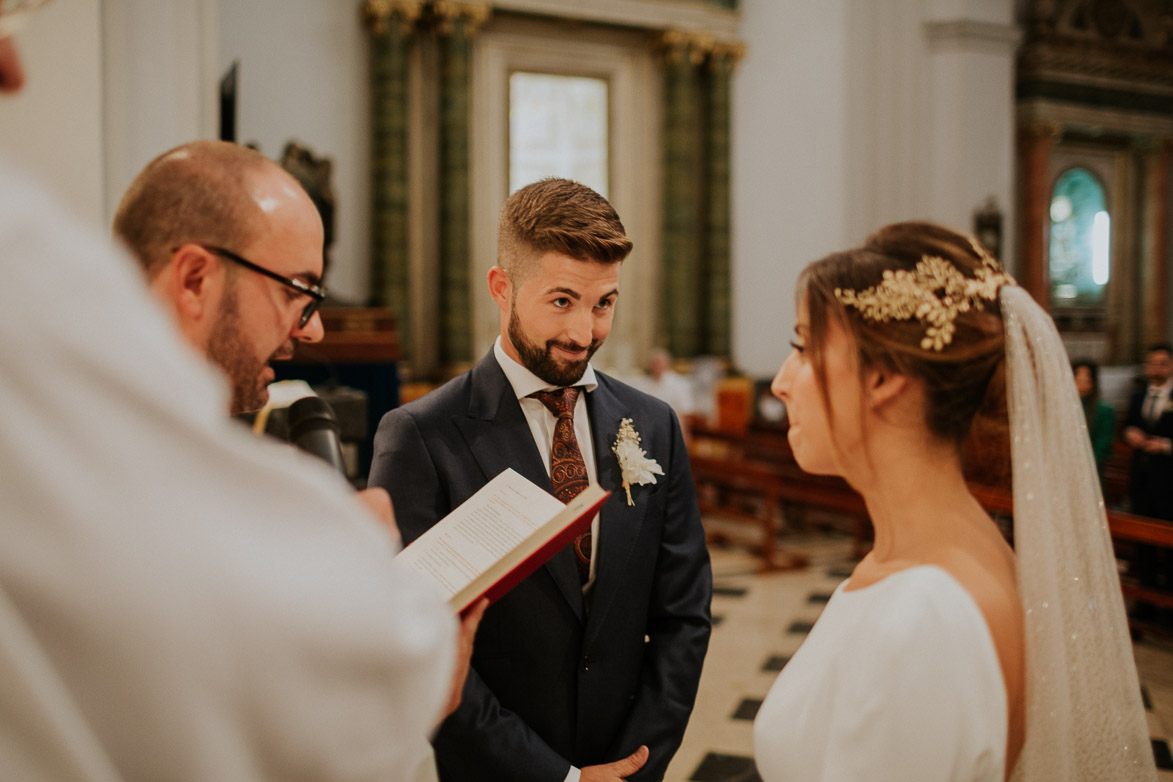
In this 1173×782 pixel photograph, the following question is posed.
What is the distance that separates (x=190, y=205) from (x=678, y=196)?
11022mm

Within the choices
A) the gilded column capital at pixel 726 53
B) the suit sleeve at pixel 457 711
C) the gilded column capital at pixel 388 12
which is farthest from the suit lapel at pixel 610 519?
the gilded column capital at pixel 726 53

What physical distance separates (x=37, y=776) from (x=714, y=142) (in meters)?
12.2

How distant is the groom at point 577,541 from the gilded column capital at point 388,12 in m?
9.46

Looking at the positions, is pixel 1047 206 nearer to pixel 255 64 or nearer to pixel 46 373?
pixel 255 64

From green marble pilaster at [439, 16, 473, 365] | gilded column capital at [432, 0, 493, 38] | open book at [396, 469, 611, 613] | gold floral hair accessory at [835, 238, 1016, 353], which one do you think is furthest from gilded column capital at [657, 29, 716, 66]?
open book at [396, 469, 611, 613]

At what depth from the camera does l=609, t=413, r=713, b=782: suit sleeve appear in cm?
175

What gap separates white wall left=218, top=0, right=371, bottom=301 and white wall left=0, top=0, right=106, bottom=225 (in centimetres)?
616

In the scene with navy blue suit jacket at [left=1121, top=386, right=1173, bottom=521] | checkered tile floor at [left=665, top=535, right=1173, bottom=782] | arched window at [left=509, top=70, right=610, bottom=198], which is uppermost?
arched window at [left=509, top=70, right=610, bottom=198]

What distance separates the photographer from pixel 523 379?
1839 mm

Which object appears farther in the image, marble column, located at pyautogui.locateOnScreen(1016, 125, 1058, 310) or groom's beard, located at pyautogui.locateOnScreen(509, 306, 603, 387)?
marble column, located at pyautogui.locateOnScreen(1016, 125, 1058, 310)

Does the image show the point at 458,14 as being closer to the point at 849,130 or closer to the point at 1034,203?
the point at 849,130

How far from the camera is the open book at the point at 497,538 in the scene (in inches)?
50.6

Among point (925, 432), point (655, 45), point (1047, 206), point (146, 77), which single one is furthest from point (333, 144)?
point (1047, 206)

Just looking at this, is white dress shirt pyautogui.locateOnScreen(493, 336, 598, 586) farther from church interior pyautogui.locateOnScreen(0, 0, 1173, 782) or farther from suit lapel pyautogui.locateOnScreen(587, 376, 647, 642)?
church interior pyautogui.locateOnScreen(0, 0, 1173, 782)
